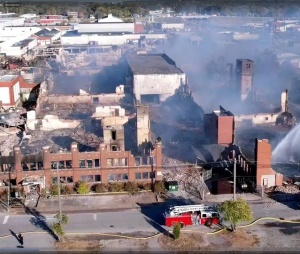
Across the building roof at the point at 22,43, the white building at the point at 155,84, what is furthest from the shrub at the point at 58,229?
the building roof at the point at 22,43

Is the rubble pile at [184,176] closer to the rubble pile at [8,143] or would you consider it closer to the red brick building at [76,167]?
the red brick building at [76,167]

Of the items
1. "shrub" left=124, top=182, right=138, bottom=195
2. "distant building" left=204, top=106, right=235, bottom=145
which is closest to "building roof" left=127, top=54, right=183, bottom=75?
"distant building" left=204, top=106, right=235, bottom=145

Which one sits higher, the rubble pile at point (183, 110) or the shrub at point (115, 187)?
the rubble pile at point (183, 110)

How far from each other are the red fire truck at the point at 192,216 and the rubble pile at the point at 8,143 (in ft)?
32.5

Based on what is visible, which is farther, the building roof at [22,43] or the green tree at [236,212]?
the building roof at [22,43]

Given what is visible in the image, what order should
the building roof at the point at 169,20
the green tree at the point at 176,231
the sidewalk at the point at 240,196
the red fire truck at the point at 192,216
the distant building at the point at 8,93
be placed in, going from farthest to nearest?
the building roof at the point at 169,20
the distant building at the point at 8,93
the sidewalk at the point at 240,196
the red fire truck at the point at 192,216
the green tree at the point at 176,231

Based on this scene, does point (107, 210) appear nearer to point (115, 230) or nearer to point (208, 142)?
point (115, 230)

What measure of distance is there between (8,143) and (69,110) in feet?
21.8

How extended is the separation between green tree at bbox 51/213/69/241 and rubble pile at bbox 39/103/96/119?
13303 millimetres

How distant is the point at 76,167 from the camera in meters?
18.3

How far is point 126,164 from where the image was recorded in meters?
18.6

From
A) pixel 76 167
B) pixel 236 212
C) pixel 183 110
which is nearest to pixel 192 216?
pixel 236 212

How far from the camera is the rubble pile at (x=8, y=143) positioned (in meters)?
22.7

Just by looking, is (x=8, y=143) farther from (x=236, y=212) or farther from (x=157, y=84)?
(x=236, y=212)
